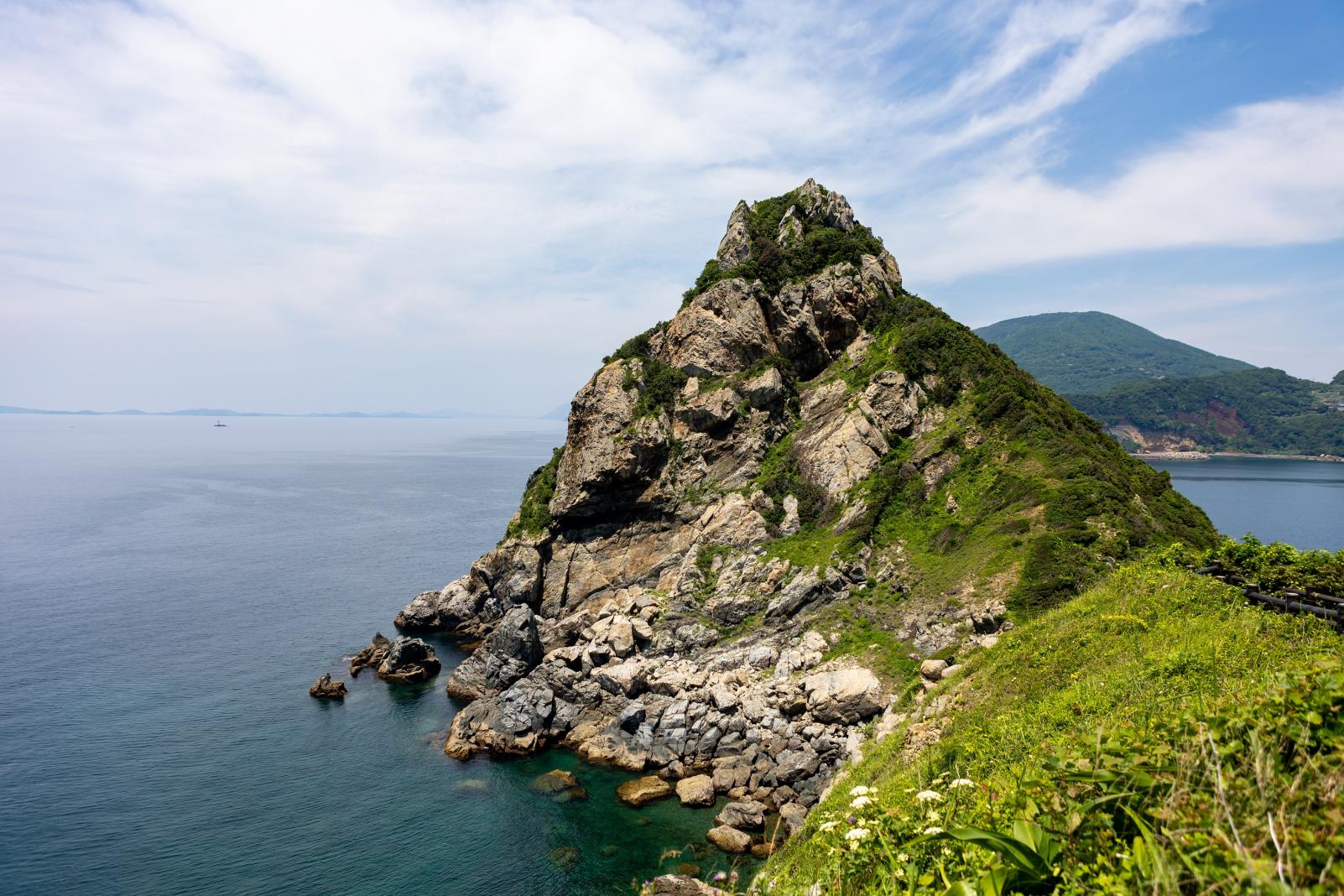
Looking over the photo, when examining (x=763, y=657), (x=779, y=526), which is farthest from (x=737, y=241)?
(x=763, y=657)

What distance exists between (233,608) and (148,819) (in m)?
35.0

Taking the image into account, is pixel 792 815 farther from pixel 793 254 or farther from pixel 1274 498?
pixel 1274 498

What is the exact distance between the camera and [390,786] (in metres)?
34.4

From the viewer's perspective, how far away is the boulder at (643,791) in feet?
106

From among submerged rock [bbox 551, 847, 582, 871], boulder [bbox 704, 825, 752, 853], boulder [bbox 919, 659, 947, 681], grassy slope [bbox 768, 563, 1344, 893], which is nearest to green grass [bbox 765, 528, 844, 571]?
boulder [bbox 919, 659, 947, 681]

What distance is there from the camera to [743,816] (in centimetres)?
2950

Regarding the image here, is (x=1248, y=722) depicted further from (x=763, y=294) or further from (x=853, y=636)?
(x=763, y=294)

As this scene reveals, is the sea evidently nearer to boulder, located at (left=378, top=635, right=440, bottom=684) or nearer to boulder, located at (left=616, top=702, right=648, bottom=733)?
boulder, located at (left=378, top=635, right=440, bottom=684)

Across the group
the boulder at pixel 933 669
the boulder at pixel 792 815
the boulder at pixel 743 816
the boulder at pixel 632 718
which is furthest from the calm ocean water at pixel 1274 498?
the boulder at pixel 632 718

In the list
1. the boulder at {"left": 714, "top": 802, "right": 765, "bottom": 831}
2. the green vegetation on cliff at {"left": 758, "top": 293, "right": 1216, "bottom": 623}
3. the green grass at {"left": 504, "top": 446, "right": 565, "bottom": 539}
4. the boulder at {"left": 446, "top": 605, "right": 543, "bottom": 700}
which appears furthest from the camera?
the green grass at {"left": 504, "top": 446, "right": 565, "bottom": 539}

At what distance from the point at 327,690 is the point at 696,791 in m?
28.5

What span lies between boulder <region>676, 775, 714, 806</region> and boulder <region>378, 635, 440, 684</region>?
25822 millimetres

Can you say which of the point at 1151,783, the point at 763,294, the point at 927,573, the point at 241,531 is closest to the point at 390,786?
the point at 927,573

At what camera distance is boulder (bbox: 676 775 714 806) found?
31.6 meters
